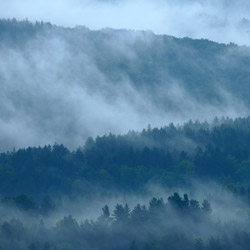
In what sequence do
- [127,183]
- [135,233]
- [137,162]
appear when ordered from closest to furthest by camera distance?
1. [135,233]
2. [127,183]
3. [137,162]

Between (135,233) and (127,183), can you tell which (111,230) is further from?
(127,183)

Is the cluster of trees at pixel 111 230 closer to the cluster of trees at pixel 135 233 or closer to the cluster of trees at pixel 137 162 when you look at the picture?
the cluster of trees at pixel 135 233

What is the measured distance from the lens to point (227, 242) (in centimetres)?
7225

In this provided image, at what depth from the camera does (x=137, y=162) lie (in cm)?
A: 11288

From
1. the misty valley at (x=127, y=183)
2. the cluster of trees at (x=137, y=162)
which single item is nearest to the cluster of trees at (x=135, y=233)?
the misty valley at (x=127, y=183)

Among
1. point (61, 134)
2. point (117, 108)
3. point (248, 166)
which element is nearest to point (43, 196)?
point (248, 166)

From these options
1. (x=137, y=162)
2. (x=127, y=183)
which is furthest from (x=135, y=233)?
(x=137, y=162)

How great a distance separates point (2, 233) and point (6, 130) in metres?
93.5

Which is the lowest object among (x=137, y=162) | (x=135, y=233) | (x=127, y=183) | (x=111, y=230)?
(x=135, y=233)

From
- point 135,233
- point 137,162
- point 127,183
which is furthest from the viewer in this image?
point 137,162

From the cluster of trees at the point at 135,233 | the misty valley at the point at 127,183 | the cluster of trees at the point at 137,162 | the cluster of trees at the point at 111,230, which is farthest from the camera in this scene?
the cluster of trees at the point at 137,162

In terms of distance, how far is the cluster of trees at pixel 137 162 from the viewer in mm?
104188

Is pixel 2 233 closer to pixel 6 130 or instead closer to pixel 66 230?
pixel 66 230

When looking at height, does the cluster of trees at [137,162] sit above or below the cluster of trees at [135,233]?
above
